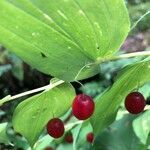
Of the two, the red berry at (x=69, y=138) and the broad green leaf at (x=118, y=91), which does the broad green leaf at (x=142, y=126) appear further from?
the red berry at (x=69, y=138)

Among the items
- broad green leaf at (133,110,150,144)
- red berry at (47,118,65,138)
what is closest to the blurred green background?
broad green leaf at (133,110,150,144)

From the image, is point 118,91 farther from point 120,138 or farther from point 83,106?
point 120,138

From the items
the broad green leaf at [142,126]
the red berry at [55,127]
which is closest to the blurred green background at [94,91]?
the broad green leaf at [142,126]

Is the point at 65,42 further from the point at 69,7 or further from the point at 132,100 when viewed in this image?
→ the point at 132,100

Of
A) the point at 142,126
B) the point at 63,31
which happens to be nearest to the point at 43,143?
the point at 142,126

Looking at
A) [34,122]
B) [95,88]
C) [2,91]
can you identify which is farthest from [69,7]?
[2,91]

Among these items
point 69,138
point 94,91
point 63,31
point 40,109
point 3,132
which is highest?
point 63,31
